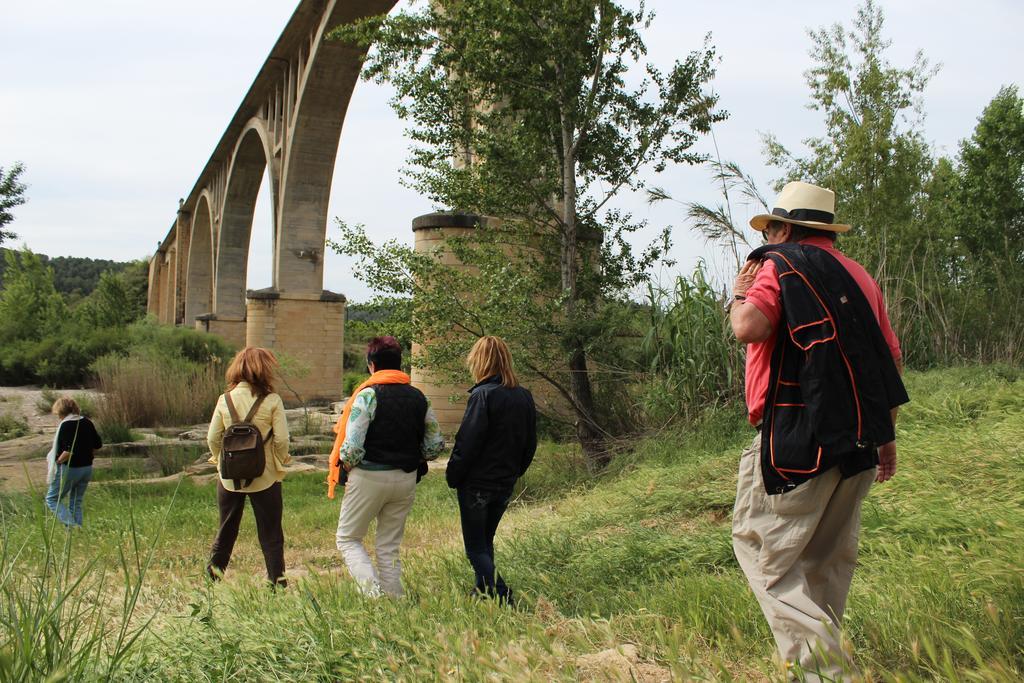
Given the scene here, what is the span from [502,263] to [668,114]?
8.77 feet

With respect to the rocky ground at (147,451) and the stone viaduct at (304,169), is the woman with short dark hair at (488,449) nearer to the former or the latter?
the rocky ground at (147,451)

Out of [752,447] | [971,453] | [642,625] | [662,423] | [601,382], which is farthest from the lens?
[601,382]

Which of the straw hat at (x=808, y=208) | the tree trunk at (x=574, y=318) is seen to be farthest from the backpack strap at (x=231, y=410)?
the tree trunk at (x=574, y=318)

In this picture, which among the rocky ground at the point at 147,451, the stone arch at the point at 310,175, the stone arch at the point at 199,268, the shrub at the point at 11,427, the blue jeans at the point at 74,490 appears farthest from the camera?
the stone arch at the point at 199,268

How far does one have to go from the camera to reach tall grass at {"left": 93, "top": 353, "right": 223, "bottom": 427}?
15.7 meters

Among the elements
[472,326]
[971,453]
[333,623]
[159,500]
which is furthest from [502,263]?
[333,623]

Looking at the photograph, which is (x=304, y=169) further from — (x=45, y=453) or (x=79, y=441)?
(x=79, y=441)

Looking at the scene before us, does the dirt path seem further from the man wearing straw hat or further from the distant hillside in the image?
the distant hillside

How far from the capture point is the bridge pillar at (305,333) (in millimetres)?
24781

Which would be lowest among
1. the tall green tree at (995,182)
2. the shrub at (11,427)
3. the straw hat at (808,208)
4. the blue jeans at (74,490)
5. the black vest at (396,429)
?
the shrub at (11,427)

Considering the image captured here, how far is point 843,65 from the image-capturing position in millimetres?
15117

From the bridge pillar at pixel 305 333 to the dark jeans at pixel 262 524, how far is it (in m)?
19.4

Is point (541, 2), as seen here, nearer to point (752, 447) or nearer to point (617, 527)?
point (617, 527)

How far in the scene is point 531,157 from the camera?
30.7 feet
